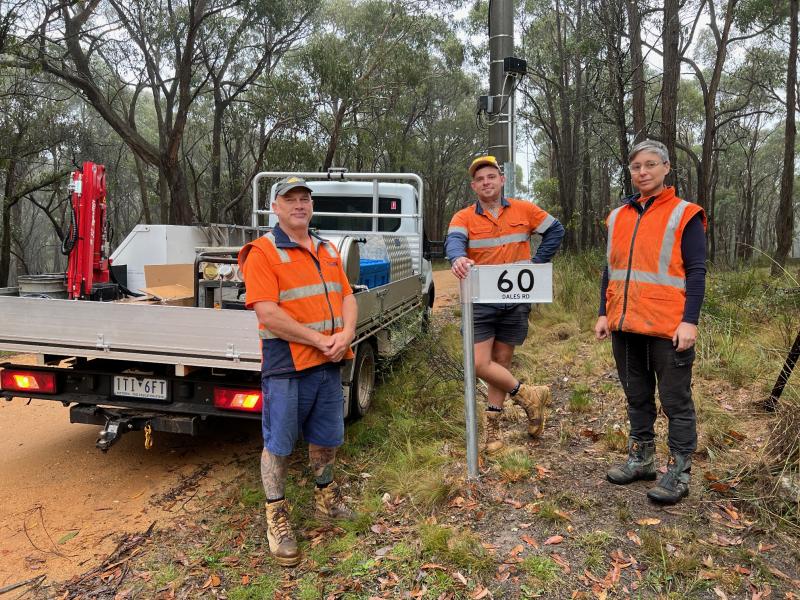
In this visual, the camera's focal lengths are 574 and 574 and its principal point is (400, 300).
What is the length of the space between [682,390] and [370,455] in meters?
2.26

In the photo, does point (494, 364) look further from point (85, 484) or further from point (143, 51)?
point (143, 51)

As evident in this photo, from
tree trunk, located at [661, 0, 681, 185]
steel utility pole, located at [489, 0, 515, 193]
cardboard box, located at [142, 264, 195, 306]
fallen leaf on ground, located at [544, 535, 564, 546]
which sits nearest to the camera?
fallen leaf on ground, located at [544, 535, 564, 546]

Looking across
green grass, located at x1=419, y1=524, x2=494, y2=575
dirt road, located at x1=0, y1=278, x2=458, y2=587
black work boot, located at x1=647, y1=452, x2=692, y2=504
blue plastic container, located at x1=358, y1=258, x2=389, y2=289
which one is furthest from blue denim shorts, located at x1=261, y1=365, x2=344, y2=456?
blue plastic container, located at x1=358, y1=258, x2=389, y2=289

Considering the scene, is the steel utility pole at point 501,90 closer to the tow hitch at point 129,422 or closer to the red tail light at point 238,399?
the red tail light at point 238,399

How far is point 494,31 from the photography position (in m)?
6.65

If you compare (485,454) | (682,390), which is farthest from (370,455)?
(682,390)

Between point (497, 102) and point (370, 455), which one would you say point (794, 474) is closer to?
point (370, 455)

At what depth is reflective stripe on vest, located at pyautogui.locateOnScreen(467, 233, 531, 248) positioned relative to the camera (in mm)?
3787

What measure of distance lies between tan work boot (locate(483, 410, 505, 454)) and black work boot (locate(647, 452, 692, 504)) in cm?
103

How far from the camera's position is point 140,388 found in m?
3.94

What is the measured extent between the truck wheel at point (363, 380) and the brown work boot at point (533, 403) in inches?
54.0

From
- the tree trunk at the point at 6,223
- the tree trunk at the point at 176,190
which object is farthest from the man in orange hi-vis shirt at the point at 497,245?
the tree trunk at the point at 6,223

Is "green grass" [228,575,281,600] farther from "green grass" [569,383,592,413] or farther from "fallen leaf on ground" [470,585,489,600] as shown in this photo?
"green grass" [569,383,592,413]

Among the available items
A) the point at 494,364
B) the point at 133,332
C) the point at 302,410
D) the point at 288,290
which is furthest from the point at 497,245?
the point at 133,332
